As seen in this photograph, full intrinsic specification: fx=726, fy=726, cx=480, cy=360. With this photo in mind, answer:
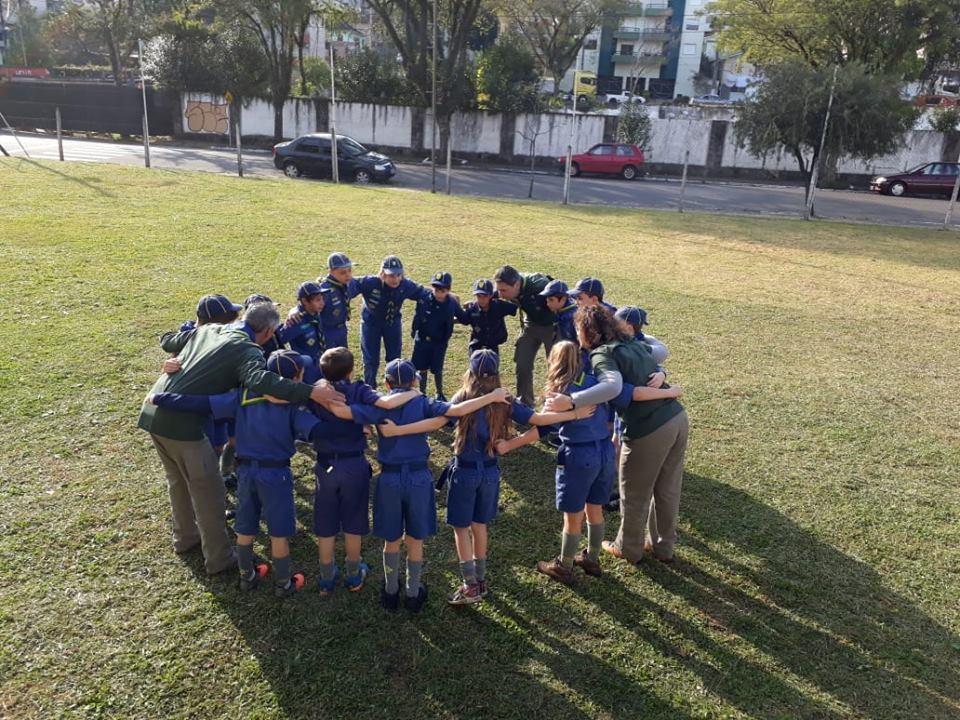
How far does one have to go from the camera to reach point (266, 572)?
5.04 meters

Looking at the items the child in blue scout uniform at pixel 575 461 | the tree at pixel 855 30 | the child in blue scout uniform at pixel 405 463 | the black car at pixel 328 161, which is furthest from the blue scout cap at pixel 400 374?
the tree at pixel 855 30

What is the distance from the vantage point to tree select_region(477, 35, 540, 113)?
3778 centimetres

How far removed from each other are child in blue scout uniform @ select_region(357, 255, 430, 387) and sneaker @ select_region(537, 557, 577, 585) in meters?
3.41

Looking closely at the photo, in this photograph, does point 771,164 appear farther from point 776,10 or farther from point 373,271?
point 373,271

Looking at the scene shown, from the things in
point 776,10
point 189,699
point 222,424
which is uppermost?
point 776,10

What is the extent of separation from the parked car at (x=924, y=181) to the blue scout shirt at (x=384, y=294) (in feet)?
99.9

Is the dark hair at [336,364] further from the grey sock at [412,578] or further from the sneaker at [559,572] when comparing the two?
the sneaker at [559,572]

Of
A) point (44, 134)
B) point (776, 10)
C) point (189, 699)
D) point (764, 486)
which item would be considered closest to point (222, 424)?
point (189, 699)

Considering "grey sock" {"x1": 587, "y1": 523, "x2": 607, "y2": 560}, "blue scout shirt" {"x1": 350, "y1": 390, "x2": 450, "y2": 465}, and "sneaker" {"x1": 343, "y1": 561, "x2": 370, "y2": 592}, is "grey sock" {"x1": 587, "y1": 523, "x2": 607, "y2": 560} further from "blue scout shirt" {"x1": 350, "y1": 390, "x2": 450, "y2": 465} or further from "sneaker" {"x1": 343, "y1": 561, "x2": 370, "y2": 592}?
"sneaker" {"x1": 343, "y1": 561, "x2": 370, "y2": 592}

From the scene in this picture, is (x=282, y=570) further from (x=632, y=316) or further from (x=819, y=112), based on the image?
(x=819, y=112)

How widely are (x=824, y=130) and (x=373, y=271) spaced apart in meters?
16.3

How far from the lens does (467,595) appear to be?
16.0 feet

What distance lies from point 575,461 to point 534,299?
2978mm

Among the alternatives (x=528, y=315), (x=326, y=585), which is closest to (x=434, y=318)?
(x=528, y=315)
